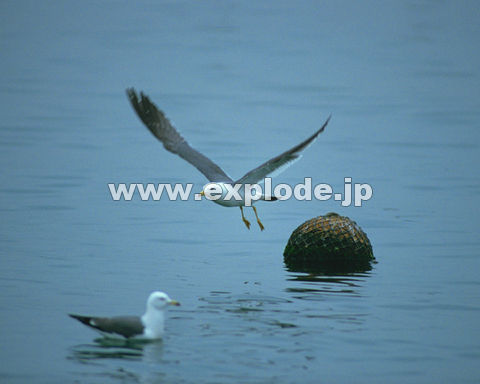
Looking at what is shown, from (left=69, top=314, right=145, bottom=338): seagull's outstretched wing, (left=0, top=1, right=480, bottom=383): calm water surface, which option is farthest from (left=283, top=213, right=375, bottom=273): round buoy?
(left=69, top=314, right=145, bottom=338): seagull's outstretched wing

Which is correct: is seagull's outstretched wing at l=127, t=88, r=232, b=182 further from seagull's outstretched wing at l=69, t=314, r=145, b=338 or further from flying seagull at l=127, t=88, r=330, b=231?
seagull's outstretched wing at l=69, t=314, r=145, b=338

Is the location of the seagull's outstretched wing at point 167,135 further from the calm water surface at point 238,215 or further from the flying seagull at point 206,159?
→ the calm water surface at point 238,215

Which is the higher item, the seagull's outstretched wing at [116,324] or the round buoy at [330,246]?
the round buoy at [330,246]

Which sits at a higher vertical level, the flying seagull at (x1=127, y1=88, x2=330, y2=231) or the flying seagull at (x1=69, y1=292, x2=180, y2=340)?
the flying seagull at (x1=127, y1=88, x2=330, y2=231)

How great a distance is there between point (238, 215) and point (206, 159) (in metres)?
3.49

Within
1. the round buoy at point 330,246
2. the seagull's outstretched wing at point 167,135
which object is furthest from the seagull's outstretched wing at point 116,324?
the seagull's outstretched wing at point 167,135

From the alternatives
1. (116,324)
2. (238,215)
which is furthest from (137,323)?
(238,215)

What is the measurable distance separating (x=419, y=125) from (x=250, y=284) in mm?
17480

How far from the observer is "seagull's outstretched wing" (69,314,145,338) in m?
10.7

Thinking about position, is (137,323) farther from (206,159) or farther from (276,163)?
(206,159)

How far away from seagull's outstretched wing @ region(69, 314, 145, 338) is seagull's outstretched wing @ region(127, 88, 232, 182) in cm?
509


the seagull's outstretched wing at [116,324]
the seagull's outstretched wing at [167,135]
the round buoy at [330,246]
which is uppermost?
the seagull's outstretched wing at [167,135]

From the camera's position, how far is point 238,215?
1931 cm

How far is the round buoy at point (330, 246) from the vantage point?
13.8 metres
